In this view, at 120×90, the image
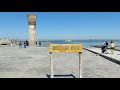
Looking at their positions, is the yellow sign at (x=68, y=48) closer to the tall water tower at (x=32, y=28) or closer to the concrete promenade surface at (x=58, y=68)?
the concrete promenade surface at (x=58, y=68)

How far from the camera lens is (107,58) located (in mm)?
21484

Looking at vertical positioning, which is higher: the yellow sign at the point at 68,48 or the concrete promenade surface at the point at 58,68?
the yellow sign at the point at 68,48

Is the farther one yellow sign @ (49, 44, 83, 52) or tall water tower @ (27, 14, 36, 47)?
tall water tower @ (27, 14, 36, 47)

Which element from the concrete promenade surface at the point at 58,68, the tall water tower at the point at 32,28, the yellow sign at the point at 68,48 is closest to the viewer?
the yellow sign at the point at 68,48

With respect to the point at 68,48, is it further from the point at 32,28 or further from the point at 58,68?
the point at 32,28

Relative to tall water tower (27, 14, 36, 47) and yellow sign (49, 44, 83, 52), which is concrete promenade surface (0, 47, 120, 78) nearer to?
yellow sign (49, 44, 83, 52)

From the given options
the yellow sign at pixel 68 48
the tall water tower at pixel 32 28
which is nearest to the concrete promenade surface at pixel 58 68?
the yellow sign at pixel 68 48

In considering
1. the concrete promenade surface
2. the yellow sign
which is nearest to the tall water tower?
the concrete promenade surface

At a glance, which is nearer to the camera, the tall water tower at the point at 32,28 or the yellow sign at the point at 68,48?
the yellow sign at the point at 68,48
